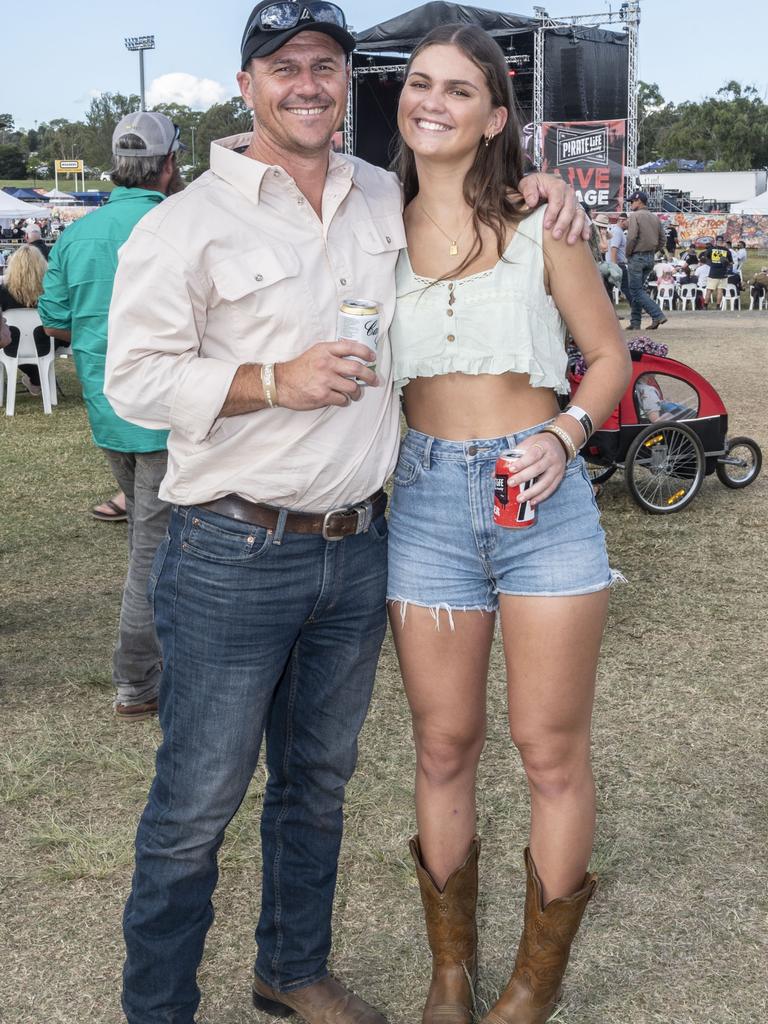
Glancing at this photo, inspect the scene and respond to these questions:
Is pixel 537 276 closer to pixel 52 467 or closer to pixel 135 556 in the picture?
pixel 135 556

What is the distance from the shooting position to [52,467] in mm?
8977

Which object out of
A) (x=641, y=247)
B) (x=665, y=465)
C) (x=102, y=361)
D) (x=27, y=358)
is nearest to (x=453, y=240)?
(x=102, y=361)

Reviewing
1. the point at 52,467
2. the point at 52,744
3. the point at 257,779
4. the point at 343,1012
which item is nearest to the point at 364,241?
the point at 343,1012

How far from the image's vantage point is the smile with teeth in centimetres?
240

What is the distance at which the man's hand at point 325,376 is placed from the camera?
203cm

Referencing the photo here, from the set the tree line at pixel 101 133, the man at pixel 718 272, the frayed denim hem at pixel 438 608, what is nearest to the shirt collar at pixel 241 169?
the frayed denim hem at pixel 438 608

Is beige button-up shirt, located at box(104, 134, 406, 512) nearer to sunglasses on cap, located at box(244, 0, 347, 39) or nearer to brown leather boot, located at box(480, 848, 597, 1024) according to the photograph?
sunglasses on cap, located at box(244, 0, 347, 39)

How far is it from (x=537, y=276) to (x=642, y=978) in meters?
1.79

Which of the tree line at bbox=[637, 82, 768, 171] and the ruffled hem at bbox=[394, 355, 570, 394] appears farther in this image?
the tree line at bbox=[637, 82, 768, 171]

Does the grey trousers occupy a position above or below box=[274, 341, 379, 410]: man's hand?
below

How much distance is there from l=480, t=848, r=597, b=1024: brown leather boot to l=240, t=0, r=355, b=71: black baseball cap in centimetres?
183

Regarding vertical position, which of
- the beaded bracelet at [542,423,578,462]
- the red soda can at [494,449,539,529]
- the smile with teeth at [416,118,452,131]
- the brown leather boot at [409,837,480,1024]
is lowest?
the brown leather boot at [409,837,480,1024]

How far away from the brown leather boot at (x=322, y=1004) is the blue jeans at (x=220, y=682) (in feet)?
1.13

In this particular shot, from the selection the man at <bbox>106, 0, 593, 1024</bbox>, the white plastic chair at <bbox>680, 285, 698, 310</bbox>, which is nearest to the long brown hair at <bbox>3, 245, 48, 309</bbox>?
the man at <bbox>106, 0, 593, 1024</bbox>
